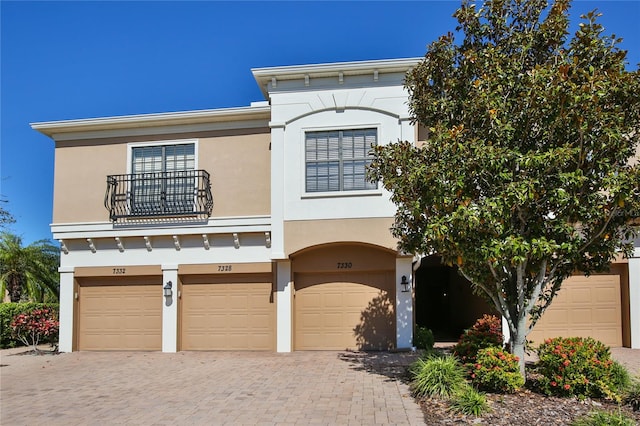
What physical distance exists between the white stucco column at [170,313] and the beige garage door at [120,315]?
0.30 metres

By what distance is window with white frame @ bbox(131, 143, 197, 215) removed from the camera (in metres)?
14.4

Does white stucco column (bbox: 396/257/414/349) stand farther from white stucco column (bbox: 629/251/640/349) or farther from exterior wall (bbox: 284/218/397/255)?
white stucco column (bbox: 629/251/640/349)

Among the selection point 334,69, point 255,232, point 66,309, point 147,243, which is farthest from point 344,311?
point 66,309

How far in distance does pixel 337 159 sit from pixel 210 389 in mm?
6617

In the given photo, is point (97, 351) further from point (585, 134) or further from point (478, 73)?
point (585, 134)

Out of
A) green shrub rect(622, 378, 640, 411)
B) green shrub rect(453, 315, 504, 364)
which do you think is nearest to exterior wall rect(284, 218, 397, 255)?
green shrub rect(453, 315, 504, 364)

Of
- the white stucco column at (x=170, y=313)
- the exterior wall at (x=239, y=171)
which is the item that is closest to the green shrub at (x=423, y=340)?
the exterior wall at (x=239, y=171)

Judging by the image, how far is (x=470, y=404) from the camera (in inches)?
286

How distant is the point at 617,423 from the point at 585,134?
13.2ft

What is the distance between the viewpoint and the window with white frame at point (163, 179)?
47.3 feet

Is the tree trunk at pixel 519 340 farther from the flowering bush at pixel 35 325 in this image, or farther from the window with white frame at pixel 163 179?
the flowering bush at pixel 35 325

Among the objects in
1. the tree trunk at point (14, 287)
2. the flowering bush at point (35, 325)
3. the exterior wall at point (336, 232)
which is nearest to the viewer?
the exterior wall at point (336, 232)

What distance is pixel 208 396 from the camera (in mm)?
8891

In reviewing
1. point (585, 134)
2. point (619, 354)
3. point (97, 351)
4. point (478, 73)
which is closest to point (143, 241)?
point (97, 351)
